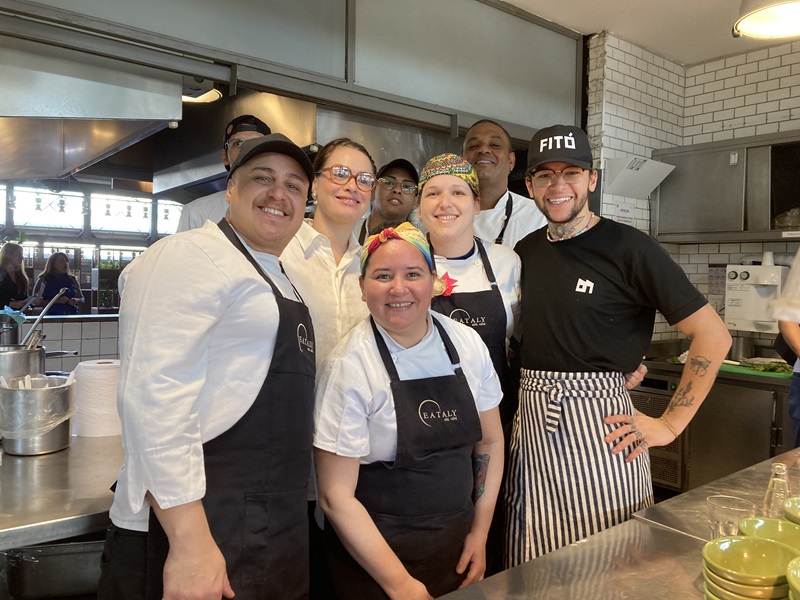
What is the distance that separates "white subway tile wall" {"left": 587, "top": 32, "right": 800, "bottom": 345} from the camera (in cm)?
434

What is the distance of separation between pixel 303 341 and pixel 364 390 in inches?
9.3

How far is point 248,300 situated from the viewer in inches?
55.0

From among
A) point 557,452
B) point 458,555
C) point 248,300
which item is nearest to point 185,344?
point 248,300

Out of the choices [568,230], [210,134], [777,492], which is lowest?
[777,492]

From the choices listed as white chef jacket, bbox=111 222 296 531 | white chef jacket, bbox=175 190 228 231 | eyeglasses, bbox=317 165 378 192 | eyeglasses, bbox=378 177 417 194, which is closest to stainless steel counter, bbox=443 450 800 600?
white chef jacket, bbox=111 222 296 531

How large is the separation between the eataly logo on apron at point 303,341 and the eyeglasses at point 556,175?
1064mm

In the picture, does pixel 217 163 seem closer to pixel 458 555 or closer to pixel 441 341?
pixel 441 341

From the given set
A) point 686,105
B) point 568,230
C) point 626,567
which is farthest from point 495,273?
point 686,105

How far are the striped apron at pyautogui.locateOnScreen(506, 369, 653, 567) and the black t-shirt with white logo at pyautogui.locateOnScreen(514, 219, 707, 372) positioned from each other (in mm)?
75

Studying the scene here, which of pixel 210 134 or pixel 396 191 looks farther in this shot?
pixel 210 134

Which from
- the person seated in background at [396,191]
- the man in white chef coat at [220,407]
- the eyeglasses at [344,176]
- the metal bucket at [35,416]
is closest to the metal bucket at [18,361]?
the metal bucket at [35,416]

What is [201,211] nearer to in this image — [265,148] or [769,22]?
[265,148]

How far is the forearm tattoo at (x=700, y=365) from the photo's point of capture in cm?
196

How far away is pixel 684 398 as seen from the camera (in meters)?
1.99
